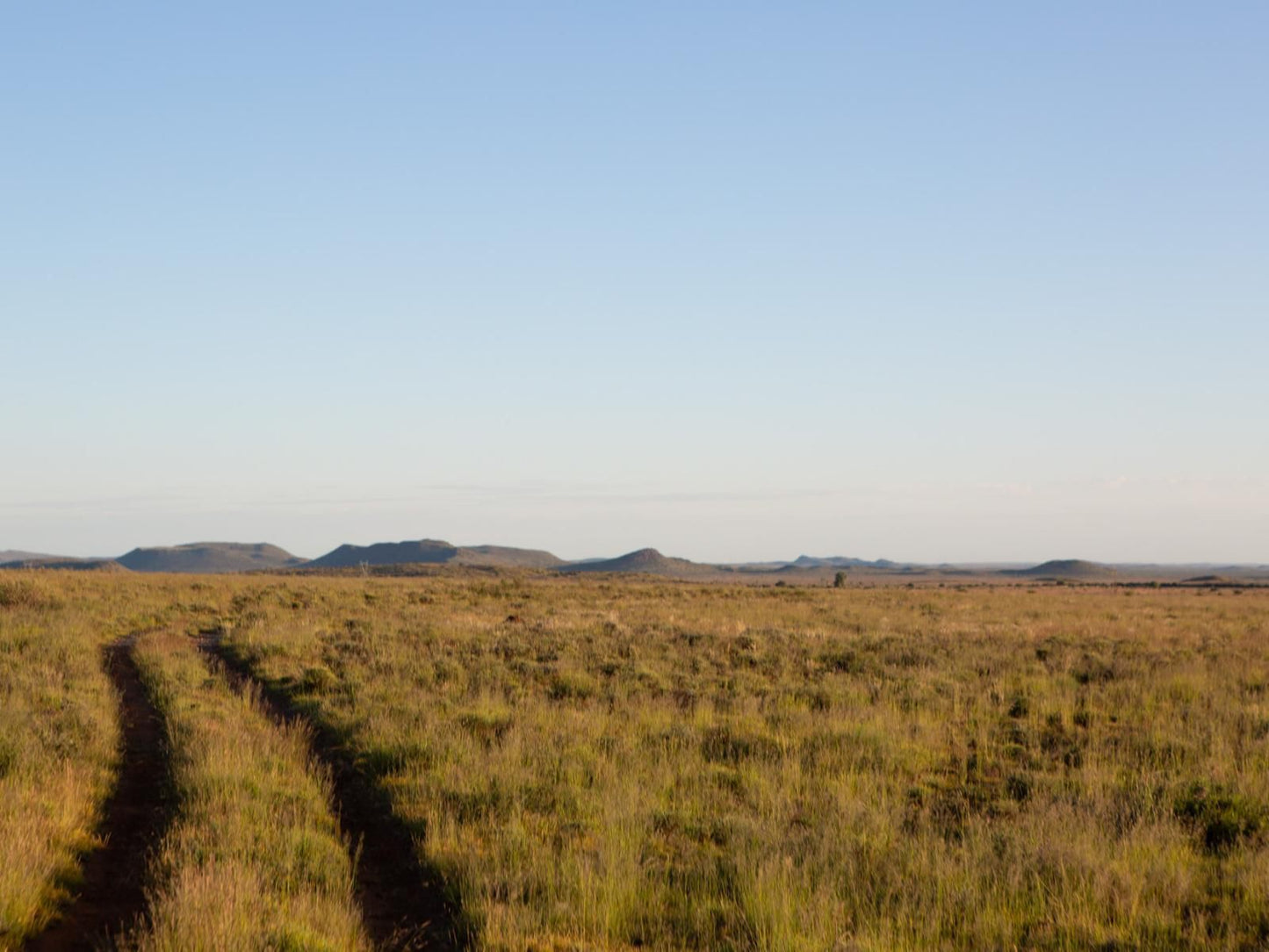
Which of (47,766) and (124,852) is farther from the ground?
(47,766)

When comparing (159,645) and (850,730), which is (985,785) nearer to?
(850,730)

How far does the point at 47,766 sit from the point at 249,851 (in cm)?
388

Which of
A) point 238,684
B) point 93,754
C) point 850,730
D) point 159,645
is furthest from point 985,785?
point 159,645

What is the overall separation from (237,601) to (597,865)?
35.7 metres

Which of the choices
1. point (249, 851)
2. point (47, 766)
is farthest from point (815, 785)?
point (47, 766)

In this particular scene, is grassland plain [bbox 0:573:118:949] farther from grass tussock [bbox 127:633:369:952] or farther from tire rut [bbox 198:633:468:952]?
tire rut [bbox 198:633:468:952]

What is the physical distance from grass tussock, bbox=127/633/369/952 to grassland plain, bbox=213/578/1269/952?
2.97ft

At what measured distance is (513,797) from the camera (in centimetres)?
998

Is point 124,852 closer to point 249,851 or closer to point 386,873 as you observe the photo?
point 249,851

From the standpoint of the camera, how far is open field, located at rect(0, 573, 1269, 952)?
7164 mm

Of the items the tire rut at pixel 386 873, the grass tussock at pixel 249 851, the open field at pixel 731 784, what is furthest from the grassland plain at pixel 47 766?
the tire rut at pixel 386 873

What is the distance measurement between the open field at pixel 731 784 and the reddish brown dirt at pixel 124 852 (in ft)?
0.67

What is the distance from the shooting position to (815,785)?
11.0 meters

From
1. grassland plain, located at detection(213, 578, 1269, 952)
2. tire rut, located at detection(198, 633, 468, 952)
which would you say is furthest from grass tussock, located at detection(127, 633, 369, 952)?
grassland plain, located at detection(213, 578, 1269, 952)
